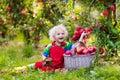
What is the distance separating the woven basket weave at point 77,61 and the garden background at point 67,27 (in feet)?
0.67

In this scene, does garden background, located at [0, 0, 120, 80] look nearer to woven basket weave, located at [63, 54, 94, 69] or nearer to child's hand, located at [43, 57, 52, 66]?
woven basket weave, located at [63, 54, 94, 69]

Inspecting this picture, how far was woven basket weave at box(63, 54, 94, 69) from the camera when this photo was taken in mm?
6762

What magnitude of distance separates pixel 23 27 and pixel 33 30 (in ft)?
0.86

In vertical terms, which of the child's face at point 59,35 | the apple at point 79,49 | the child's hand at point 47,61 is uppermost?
the child's face at point 59,35

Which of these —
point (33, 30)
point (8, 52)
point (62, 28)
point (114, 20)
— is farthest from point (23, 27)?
point (114, 20)

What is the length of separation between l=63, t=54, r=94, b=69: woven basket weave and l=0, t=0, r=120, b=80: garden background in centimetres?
20

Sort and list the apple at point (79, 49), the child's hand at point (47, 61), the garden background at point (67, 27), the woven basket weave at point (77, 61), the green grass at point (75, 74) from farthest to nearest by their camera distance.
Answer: the child's hand at point (47, 61), the apple at point (79, 49), the woven basket weave at point (77, 61), the garden background at point (67, 27), the green grass at point (75, 74)

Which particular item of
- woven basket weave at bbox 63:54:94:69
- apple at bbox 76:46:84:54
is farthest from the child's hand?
apple at bbox 76:46:84:54

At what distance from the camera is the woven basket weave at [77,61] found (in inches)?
266

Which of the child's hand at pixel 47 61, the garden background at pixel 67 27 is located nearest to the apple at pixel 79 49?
the garden background at pixel 67 27

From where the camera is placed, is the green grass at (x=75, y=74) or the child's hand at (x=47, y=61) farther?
the child's hand at (x=47, y=61)

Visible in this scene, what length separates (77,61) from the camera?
6836mm

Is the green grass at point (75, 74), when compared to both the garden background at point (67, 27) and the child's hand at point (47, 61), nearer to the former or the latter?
the garden background at point (67, 27)

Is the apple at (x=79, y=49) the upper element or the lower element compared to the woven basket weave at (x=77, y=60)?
upper
